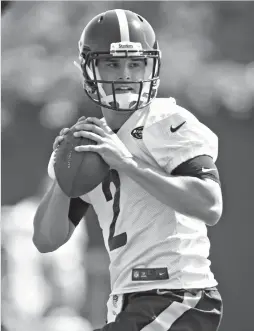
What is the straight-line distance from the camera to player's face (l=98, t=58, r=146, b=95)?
249 cm

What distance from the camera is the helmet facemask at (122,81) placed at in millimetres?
2486

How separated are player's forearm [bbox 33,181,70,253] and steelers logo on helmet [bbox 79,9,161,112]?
0.36 meters

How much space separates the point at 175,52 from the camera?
15.7 feet

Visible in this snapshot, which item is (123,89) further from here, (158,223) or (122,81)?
(158,223)

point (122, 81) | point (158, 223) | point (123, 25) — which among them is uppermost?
point (123, 25)

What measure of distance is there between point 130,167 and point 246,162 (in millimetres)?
2300

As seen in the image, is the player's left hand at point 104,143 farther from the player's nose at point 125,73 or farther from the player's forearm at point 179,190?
the player's nose at point 125,73

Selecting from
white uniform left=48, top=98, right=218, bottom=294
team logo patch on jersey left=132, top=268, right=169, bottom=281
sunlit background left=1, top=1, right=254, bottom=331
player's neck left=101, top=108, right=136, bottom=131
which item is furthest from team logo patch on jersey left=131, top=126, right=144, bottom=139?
sunlit background left=1, top=1, right=254, bottom=331

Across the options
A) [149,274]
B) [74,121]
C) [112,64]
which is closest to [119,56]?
[112,64]

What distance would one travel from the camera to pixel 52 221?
2.64m

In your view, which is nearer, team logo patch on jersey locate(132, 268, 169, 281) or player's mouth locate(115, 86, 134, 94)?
team logo patch on jersey locate(132, 268, 169, 281)

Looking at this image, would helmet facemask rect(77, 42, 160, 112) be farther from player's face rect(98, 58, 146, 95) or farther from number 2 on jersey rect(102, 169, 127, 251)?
number 2 on jersey rect(102, 169, 127, 251)

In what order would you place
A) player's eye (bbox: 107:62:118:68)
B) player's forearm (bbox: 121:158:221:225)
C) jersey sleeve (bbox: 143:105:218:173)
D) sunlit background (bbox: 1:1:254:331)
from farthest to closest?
sunlit background (bbox: 1:1:254:331), player's eye (bbox: 107:62:118:68), jersey sleeve (bbox: 143:105:218:173), player's forearm (bbox: 121:158:221:225)

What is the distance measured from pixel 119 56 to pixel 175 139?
0.34m
